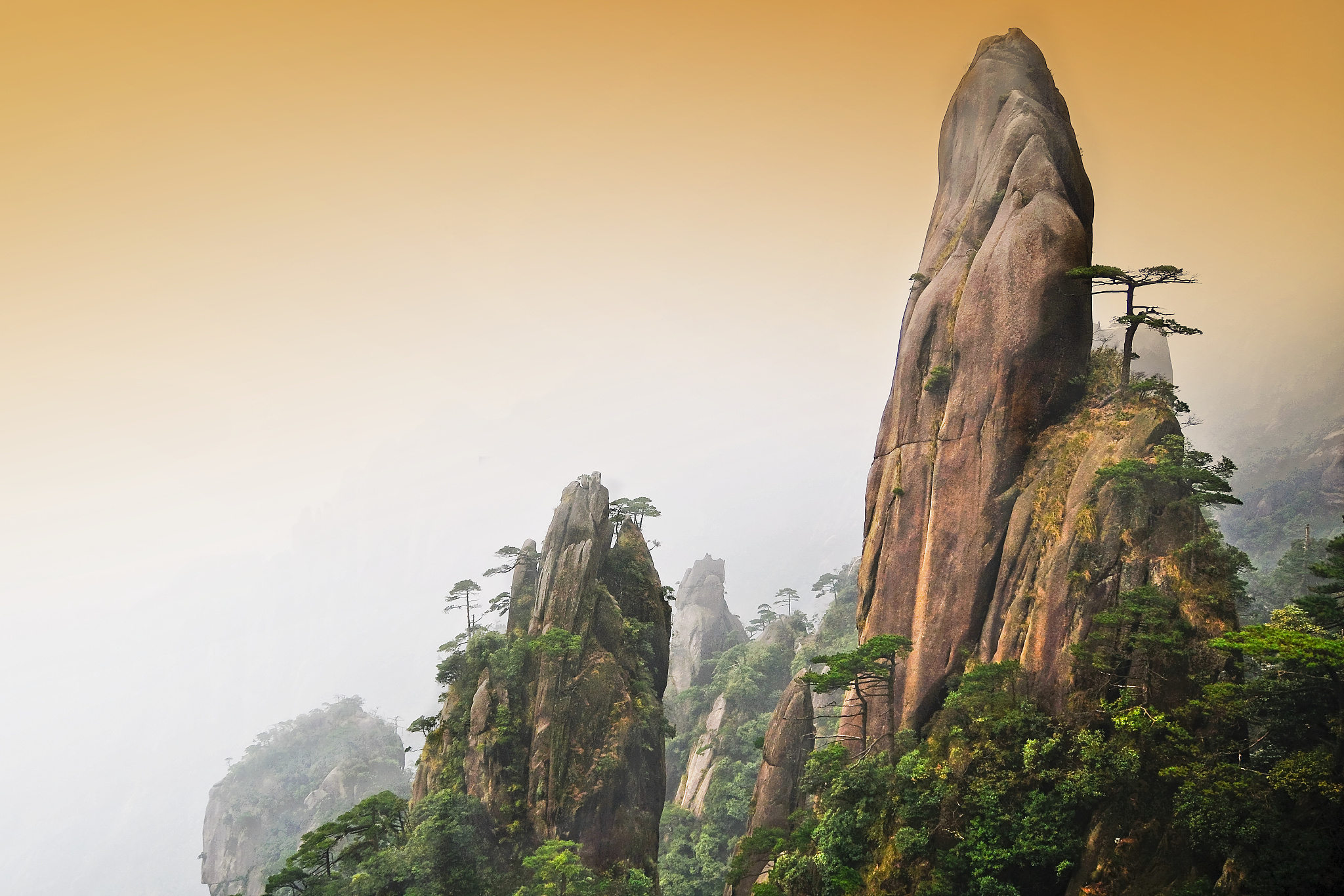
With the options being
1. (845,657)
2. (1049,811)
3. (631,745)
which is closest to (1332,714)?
(1049,811)

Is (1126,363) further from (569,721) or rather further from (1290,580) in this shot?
(1290,580)

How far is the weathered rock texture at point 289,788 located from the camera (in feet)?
193

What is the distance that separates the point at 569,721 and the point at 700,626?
43.3 meters

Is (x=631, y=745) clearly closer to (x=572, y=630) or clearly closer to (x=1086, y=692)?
(x=572, y=630)

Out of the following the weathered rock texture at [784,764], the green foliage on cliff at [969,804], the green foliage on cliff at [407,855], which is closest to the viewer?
the green foliage on cliff at [969,804]

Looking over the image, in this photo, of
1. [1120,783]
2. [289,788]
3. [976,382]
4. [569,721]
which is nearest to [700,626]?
[569,721]

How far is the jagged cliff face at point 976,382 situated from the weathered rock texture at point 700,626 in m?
44.7

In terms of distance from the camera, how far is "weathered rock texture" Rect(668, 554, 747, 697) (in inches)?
2677

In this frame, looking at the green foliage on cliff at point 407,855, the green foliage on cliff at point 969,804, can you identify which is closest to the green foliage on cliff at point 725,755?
the green foliage on cliff at point 969,804

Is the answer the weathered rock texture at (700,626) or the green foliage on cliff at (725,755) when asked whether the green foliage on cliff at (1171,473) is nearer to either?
the green foliage on cliff at (725,755)

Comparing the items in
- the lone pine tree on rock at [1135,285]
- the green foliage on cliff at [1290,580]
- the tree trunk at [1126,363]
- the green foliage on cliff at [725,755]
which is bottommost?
the green foliage on cliff at [725,755]

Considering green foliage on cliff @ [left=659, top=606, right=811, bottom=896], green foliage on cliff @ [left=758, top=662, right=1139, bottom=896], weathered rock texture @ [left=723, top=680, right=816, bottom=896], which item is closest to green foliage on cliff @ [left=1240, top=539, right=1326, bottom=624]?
weathered rock texture @ [left=723, top=680, right=816, bottom=896]

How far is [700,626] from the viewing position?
71.4 m

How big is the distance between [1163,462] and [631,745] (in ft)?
84.0
